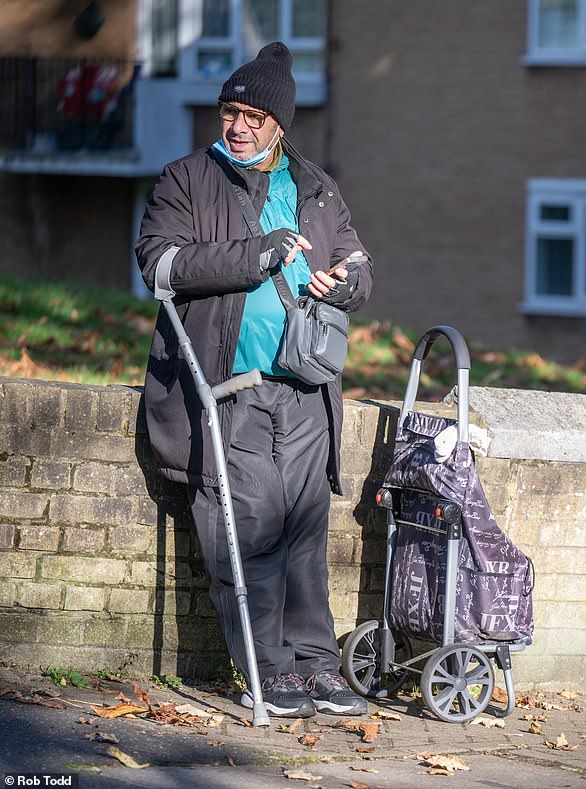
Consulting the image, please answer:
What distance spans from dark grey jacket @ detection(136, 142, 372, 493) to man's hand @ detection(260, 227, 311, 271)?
1.7 inches

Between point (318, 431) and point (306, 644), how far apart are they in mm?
833

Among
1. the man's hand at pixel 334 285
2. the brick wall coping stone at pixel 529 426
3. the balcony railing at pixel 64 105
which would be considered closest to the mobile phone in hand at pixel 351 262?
the man's hand at pixel 334 285

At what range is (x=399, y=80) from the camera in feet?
61.5

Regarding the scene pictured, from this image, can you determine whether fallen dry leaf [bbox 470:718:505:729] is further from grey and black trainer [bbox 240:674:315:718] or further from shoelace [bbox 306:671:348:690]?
grey and black trainer [bbox 240:674:315:718]

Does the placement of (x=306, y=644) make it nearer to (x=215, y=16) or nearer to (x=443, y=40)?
(x=443, y=40)

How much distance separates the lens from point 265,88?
16.5 feet

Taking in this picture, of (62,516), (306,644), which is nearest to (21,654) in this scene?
(62,516)

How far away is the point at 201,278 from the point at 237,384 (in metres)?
0.41

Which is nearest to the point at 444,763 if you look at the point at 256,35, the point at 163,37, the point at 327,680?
the point at 327,680

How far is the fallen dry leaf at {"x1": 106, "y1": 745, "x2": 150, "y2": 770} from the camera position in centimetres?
441

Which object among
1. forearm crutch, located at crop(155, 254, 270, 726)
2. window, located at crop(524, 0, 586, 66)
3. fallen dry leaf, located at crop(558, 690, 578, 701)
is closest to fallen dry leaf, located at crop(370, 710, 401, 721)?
forearm crutch, located at crop(155, 254, 270, 726)

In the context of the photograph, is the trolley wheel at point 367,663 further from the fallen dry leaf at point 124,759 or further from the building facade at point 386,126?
the building facade at point 386,126

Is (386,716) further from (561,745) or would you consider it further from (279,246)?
(279,246)

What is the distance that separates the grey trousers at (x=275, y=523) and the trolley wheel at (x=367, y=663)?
0.15m
